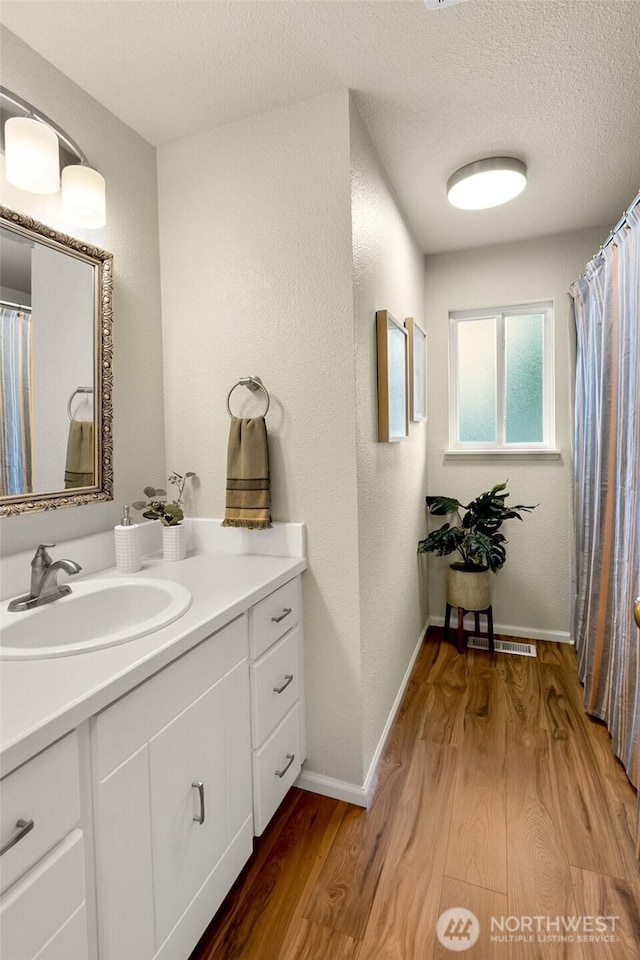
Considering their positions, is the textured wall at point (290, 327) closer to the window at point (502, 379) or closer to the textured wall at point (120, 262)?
the textured wall at point (120, 262)

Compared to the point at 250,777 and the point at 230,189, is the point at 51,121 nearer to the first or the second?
the point at 230,189

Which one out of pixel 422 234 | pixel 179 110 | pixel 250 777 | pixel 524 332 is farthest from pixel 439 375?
pixel 250 777

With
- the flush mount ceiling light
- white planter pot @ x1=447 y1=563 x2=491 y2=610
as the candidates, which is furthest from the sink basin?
the flush mount ceiling light

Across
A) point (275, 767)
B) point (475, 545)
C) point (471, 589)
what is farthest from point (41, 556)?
point (471, 589)

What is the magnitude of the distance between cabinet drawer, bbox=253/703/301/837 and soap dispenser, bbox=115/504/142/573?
688 millimetres

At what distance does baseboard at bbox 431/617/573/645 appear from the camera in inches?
112

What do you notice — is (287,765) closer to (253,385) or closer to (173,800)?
(173,800)

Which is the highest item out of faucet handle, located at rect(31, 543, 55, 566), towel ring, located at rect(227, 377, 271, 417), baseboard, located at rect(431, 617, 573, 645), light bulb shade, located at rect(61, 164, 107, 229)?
light bulb shade, located at rect(61, 164, 107, 229)

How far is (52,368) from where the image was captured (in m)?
1.36

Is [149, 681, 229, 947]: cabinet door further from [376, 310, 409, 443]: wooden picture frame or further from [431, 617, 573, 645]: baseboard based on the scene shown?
[431, 617, 573, 645]: baseboard

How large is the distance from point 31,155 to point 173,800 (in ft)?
5.47

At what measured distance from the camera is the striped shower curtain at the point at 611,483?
1621 millimetres

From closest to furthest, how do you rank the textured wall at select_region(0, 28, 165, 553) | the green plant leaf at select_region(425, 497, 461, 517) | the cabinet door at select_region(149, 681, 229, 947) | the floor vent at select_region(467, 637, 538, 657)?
the cabinet door at select_region(149, 681, 229, 947)
the textured wall at select_region(0, 28, 165, 553)
the floor vent at select_region(467, 637, 538, 657)
the green plant leaf at select_region(425, 497, 461, 517)

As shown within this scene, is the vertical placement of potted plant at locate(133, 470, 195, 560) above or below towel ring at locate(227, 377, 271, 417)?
below
